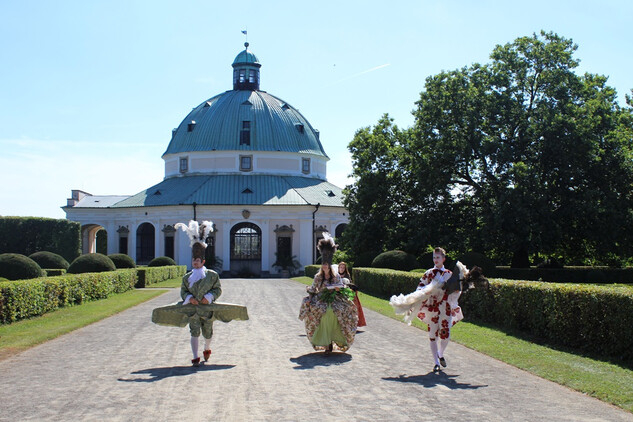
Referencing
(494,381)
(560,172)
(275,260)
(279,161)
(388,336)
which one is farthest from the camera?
(279,161)

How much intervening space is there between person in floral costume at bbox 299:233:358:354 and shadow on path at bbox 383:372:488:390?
2332 mm

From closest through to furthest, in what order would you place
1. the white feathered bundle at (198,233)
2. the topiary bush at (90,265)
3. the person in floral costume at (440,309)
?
the person in floral costume at (440,309)
the white feathered bundle at (198,233)
the topiary bush at (90,265)

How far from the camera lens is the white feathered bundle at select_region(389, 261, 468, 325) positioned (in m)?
10.6

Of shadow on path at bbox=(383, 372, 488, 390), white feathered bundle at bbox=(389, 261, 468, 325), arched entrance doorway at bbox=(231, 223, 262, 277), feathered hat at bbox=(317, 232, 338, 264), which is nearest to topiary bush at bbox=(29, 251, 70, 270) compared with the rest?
arched entrance doorway at bbox=(231, 223, 262, 277)

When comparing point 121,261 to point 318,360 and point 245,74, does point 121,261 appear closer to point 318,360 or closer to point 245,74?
point 318,360

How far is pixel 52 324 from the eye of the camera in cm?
1730

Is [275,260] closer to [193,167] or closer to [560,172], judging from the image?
[193,167]

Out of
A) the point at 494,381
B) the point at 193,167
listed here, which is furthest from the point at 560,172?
the point at 193,167

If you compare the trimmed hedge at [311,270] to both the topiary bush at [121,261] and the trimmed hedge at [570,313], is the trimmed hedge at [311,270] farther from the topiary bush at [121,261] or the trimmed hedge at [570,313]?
the trimmed hedge at [570,313]

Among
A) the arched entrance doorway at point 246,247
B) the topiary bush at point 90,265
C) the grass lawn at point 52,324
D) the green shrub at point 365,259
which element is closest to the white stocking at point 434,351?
the grass lawn at point 52,324

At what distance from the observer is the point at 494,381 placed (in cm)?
950

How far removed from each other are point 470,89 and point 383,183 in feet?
28.6

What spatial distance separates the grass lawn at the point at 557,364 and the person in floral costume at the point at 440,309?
1.31m

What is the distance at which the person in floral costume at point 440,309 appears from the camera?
10.6m
